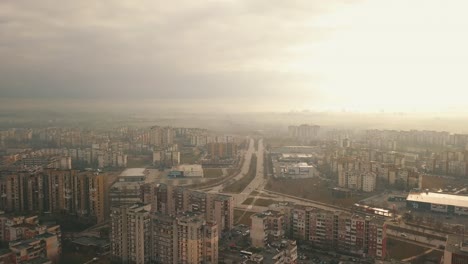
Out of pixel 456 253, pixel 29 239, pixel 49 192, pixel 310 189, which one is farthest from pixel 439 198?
pixel 49 192

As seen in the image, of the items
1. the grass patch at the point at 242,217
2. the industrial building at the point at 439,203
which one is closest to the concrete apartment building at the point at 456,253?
the grass patch at the point at 242,217

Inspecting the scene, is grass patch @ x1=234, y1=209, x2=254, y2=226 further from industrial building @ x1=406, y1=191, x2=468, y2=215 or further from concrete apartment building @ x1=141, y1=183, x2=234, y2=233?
industrial building @ x1=406, y1=191, x2=468, y2=215

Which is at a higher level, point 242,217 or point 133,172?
point 133,172

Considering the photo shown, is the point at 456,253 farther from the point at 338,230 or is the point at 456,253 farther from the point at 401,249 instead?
the point at 338,230

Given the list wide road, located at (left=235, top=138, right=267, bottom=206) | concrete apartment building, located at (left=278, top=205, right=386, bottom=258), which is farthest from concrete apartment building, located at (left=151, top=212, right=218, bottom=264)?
wide road, located at (left=235, top=138, right=267, bottom=206)

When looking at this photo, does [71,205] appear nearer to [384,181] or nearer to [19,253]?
[19,253]

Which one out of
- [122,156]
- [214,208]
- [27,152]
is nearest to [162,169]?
[122,156]
